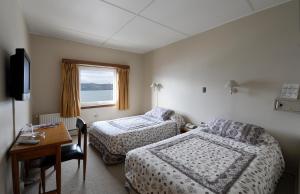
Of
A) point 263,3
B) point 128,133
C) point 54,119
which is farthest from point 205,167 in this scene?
point 54,119

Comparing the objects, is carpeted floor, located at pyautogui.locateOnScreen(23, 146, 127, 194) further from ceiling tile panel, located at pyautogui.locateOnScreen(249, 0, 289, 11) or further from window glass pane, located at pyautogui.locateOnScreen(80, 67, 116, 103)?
ceiling tile panel, located at pyautogui.locateOnScreen(249, 0, 289, 11)

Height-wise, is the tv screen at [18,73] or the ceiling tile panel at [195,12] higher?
the ceiling tile panel at [195,12]

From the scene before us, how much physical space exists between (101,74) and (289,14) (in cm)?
414

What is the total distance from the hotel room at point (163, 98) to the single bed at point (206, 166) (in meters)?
0.01

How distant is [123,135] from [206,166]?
155 centimetres

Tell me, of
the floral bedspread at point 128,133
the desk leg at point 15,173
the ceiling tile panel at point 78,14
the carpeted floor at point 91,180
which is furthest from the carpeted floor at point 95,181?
the ceiling tile panel at point 78,14

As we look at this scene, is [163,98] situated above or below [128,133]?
above

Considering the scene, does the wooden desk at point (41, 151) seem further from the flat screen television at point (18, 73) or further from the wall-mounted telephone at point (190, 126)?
the wall-mounted telephone at point (190, 126)

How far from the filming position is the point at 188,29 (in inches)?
117

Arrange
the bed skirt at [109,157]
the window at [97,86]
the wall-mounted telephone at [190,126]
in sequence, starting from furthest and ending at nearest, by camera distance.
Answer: the window at [97,86]
the wall-mounted telephone at [190,126]
the bed skirt at [109,157]

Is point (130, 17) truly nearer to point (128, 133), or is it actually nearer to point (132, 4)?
point (132, 4)

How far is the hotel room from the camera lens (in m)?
1.51

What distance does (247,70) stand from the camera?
249 cm

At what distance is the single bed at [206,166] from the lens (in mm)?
1291
